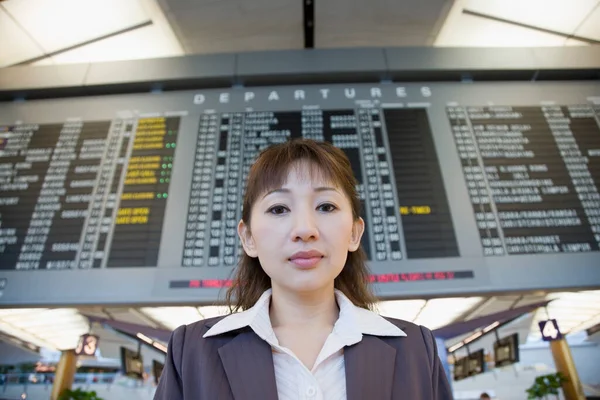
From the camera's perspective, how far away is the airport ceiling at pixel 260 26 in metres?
2.48

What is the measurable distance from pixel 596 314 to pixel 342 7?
3.04 metres

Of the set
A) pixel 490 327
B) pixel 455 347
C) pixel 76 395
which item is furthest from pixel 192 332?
pixel 455 347

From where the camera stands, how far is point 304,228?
61cm

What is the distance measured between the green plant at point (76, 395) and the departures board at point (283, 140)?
0.76 m

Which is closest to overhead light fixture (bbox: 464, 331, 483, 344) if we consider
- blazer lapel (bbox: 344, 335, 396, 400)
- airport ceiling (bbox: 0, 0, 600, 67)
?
airport ceiling (bbox: 0, 0, 600, 67)

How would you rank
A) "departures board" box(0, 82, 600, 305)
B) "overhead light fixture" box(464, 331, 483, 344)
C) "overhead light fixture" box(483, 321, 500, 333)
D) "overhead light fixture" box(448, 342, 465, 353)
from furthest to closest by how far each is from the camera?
"overhead light fixture" box(448, 342, 465, 353) → "overhead light fixture" box(464, 331, 483, 344) → "overhead light fixture" box(483, 321, 500, 333) → "departures board" box(0, 82, 600, 305)

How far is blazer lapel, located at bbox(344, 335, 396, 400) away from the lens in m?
0.54

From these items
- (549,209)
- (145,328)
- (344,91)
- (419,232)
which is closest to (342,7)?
(344,91)

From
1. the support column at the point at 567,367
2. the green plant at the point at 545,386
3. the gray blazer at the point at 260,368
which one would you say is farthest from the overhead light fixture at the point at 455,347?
the gray blazer at the point at 260,368

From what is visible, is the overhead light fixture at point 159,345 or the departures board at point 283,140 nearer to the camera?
the departures board at point 283,140

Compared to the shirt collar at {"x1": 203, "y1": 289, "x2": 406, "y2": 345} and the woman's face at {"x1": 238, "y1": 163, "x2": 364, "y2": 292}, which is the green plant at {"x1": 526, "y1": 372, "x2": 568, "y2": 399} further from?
the woman's face at {"x1": 238, "y1": 163, "x2": 364, "y2": 292}

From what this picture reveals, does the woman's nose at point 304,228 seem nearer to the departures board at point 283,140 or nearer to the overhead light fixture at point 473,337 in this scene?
the departures board at point 283,140

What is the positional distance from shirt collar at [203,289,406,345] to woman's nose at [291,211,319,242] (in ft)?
0.49

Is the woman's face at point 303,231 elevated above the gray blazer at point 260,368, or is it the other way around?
the woman's face at point 303,231
